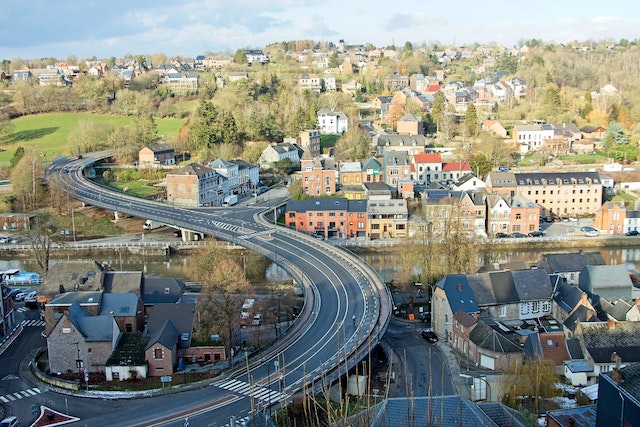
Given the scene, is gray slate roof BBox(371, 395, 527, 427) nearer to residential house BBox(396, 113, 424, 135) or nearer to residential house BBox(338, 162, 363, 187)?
residential house BBox(338, 162, 363, 187)

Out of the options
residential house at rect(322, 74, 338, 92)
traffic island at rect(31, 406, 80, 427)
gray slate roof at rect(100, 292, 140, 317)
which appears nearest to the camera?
traffic island at rect(31, 406, 80, 427)

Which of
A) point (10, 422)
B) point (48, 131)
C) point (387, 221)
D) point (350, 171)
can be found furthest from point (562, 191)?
point (48, 131)

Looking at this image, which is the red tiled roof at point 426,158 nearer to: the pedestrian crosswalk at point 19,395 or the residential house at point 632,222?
the residential house at point 632,222

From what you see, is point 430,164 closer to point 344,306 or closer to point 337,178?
point 337,178

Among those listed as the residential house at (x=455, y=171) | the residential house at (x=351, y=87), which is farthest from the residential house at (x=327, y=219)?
the residential house at (x=351, y=87)

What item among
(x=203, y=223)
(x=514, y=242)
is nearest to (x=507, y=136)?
(x=514, y=242)

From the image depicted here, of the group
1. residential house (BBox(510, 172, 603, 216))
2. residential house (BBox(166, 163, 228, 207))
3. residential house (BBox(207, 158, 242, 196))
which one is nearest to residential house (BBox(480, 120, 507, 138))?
residential house (BBox(510, 172, 603, 216))

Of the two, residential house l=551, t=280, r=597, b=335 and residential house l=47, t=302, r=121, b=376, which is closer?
residential house l=47, t=302, r=121, b=376
